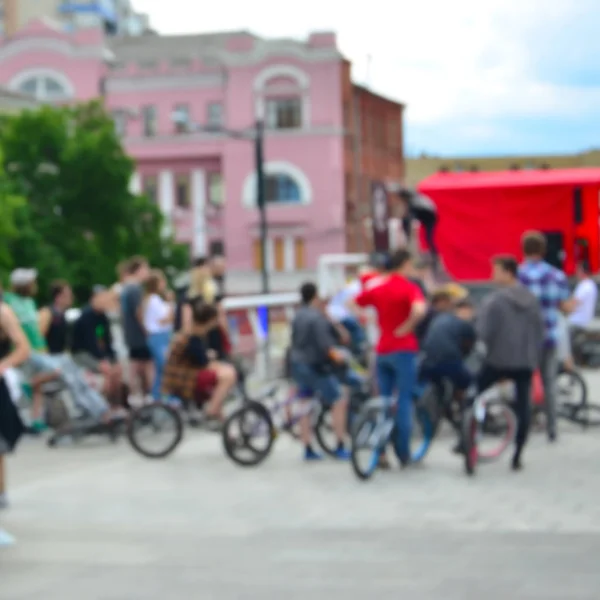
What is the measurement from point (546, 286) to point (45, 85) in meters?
75.7

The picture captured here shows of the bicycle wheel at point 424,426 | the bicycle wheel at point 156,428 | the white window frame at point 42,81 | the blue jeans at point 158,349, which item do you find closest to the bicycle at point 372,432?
the bicycle wheel at point 424,426

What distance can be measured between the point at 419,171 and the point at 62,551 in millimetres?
121084

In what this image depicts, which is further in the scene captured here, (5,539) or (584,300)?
(584,300)

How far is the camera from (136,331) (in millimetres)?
19797

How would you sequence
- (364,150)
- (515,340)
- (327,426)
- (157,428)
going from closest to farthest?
1. (515,340)
2. (327,426)
3. (157,428)
4. (364,150)

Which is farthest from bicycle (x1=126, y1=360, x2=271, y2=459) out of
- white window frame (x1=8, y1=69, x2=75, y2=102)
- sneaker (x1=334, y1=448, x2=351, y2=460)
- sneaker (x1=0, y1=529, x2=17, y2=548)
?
white window frame (x1=8, y1=69, x2=75, y2=102)

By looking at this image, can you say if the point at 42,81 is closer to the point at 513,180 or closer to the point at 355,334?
the point at 513,180

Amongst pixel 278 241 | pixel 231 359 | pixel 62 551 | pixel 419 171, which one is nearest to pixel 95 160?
pixel 278 241

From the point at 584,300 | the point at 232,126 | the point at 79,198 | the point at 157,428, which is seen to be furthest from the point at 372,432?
the point at 232,126

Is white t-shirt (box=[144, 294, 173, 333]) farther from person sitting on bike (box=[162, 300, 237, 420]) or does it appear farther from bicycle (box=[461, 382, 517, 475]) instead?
bicycle (box=[461, 382, 517, 475])

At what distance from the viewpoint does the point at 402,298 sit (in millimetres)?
13992

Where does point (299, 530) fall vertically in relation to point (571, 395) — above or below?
below

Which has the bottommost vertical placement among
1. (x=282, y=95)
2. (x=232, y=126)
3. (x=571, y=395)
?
(x=571, y=395)

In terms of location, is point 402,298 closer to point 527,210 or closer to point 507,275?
point 507,275
